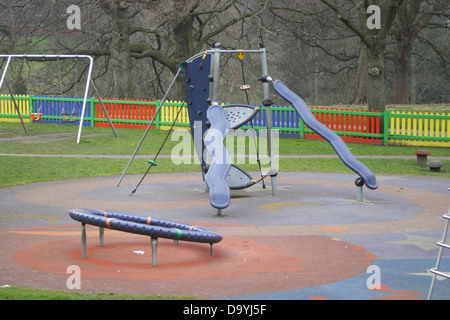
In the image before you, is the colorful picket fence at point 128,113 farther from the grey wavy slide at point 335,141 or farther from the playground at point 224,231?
the grey wavy slide at point 335,141

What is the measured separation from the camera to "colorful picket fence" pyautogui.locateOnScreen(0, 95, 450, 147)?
2503cm

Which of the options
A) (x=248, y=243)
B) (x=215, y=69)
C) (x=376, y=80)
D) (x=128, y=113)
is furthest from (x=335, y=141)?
(x=128, y=113)

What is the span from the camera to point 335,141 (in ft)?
49.4

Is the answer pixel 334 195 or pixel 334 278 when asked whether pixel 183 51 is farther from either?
pixel 334 278

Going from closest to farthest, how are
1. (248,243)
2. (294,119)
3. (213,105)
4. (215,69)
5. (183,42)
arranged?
1. (248,243)
2. (213,105)
3. (215,69)
4. (294,119)
5. (183,42)

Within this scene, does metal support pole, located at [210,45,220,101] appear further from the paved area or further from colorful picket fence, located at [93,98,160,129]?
colorful picket fence, located at [93,98,160,129]

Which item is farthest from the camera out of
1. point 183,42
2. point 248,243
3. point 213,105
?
point 183,42

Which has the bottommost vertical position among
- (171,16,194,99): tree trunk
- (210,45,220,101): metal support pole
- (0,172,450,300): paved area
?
(0,172,450,300): paved area

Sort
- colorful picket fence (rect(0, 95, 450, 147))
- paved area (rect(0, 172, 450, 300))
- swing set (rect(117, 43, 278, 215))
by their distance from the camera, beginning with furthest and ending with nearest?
colorful picket fence (rect(0, 95, 450, 147)) < swing set (rect(117, 43, 278, 215)) < paved area (rect(0, 172, 450, 300))

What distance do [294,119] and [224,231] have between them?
17.0 m

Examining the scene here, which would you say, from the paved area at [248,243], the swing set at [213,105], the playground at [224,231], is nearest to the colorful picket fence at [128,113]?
the playground at [224,231]

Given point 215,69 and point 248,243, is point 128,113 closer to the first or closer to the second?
point 215,69

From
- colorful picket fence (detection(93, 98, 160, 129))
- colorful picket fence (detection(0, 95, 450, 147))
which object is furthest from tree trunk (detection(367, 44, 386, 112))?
colorful picket fence (detection(93, 98, 160, 129))

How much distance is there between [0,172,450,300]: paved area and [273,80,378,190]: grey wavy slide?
492mm
